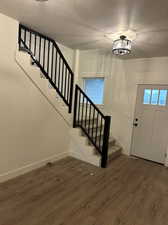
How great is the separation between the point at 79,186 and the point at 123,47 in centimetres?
236

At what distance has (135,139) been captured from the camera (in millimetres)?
4387

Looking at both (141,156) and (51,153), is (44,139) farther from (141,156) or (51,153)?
(141,156)

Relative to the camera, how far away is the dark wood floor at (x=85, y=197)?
2.04m

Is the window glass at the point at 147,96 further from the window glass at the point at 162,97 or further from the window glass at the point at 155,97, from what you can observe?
the window glass at the point at 162,97

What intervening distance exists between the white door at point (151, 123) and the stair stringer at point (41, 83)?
6.04ft

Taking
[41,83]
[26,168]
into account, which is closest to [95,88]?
[41,83]

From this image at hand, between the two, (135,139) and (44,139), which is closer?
(44,139)

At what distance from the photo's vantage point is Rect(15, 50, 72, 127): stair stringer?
2745mm

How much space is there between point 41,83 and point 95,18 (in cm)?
147

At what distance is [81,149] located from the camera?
3.92m

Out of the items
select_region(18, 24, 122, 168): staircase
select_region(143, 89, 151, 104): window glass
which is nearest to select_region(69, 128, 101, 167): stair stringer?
select_region(18, 24, 122, 168): staircase

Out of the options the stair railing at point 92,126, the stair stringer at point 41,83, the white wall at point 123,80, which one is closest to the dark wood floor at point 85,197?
the stair railing at point 92,126

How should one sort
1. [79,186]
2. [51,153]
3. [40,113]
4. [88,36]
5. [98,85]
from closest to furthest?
1. [79,186]
2. [88,36]
3. [40,113]
4. [51,153]
5. [98,85]

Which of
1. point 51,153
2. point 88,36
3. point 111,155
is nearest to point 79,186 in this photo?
point 51,153
